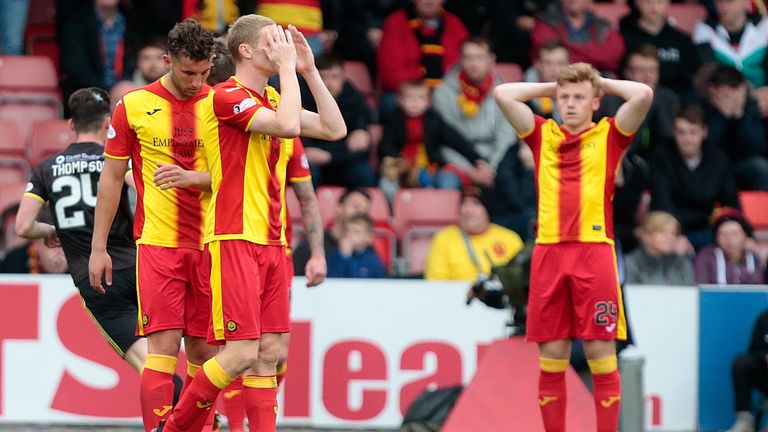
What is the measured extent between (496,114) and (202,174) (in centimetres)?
606

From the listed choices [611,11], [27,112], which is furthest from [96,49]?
[611,11]

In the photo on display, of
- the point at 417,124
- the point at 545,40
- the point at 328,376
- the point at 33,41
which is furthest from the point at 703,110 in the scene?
the point at 33,41

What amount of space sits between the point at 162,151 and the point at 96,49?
5551 mm

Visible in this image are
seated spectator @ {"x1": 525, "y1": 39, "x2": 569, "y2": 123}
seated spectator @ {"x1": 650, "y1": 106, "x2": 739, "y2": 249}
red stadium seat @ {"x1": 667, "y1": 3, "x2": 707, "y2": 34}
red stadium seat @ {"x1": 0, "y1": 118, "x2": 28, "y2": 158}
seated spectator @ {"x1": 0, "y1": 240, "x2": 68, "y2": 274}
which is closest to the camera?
seated spectator @ {"x1": 0, "y1": 240, "x2": 68, "y2": 274}

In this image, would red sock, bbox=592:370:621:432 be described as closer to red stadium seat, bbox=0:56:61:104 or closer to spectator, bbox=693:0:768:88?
spectator, bbox=693:0:768:88

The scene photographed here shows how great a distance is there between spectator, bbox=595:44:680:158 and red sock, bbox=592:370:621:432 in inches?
194

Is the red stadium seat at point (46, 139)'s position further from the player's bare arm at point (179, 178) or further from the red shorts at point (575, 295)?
the red shorts at point (575, 295)

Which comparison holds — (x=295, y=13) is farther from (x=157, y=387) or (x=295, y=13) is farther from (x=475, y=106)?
(x=157, y=387)

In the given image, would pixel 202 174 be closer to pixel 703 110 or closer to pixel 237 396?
pixel 237 396

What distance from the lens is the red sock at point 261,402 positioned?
7051 millimetres

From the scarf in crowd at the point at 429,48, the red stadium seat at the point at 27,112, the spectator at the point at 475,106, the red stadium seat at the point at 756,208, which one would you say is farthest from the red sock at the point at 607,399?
the red stadium seat at the point at 27,112

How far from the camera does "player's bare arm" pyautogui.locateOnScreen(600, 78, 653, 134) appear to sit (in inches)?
321

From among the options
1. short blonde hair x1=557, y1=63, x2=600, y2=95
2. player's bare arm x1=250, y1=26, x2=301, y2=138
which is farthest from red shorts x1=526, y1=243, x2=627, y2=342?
player's bare arm x1=250, y1=26, x2=301, y2=138

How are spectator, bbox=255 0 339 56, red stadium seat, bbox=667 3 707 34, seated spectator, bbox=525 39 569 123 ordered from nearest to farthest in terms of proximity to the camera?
1. seated spectator, bbox=525 39 569 123
2. spectator, bbox=255 0 339 56
3. red stadium seat, bbox=667 3 707 34
